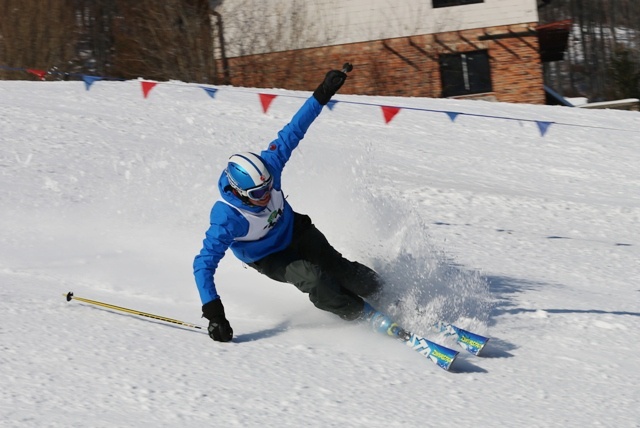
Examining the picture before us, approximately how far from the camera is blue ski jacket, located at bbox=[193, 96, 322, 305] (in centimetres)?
535

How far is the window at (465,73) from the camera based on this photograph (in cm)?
2228

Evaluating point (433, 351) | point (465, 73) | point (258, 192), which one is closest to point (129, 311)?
point (258, 192)

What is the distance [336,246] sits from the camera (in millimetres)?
6711

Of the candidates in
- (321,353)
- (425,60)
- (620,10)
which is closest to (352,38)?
(425,60)

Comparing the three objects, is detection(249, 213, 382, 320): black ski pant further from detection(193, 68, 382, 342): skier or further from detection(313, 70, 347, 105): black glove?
detection(313, 70, 347, 105): black glove

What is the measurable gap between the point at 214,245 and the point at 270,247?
49cm

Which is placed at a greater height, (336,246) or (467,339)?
(336,246)

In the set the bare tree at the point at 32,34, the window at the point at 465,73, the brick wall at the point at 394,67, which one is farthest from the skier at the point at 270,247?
the window at the point at 465,73

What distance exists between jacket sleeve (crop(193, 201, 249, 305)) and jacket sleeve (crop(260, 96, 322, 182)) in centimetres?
55

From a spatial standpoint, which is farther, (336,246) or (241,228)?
(336,246)

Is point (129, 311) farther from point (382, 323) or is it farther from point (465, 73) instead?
point (465, 73)

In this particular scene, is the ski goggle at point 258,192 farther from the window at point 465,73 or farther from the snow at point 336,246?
the window at point 465,73

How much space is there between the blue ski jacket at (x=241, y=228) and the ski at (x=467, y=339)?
1.12 m

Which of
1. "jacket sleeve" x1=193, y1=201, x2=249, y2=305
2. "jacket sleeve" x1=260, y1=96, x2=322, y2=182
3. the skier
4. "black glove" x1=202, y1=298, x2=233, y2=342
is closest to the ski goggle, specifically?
the skier
